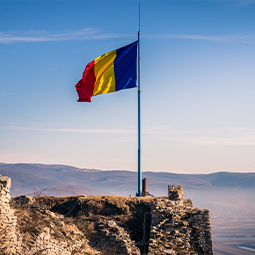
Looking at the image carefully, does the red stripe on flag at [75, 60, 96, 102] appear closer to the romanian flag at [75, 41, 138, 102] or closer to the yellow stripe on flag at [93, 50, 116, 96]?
the romanian flag at [75, 41, 138, 102]

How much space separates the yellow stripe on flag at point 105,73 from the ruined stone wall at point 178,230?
929 cm

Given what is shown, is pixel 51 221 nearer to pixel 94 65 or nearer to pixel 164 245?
pixel 164 245

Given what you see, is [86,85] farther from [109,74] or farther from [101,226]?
[101,226]

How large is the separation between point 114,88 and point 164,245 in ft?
38.2

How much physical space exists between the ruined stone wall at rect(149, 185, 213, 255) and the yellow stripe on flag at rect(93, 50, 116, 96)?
9.29 meters

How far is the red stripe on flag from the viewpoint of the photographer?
85.0ft

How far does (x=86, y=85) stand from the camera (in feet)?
85.7

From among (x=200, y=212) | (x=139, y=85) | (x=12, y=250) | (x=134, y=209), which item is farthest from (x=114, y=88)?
(x=12, y=250)

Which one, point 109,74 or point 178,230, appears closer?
point 178,230

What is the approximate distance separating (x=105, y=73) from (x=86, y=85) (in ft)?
5.22

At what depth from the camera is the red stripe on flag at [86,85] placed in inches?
1020

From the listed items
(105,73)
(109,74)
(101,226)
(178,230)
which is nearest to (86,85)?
(105,73)

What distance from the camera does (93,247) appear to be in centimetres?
1889

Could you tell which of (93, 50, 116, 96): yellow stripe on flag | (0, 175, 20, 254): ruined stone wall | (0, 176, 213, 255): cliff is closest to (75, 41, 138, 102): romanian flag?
(93, 50, 116, 96): yellow stripe on flag
